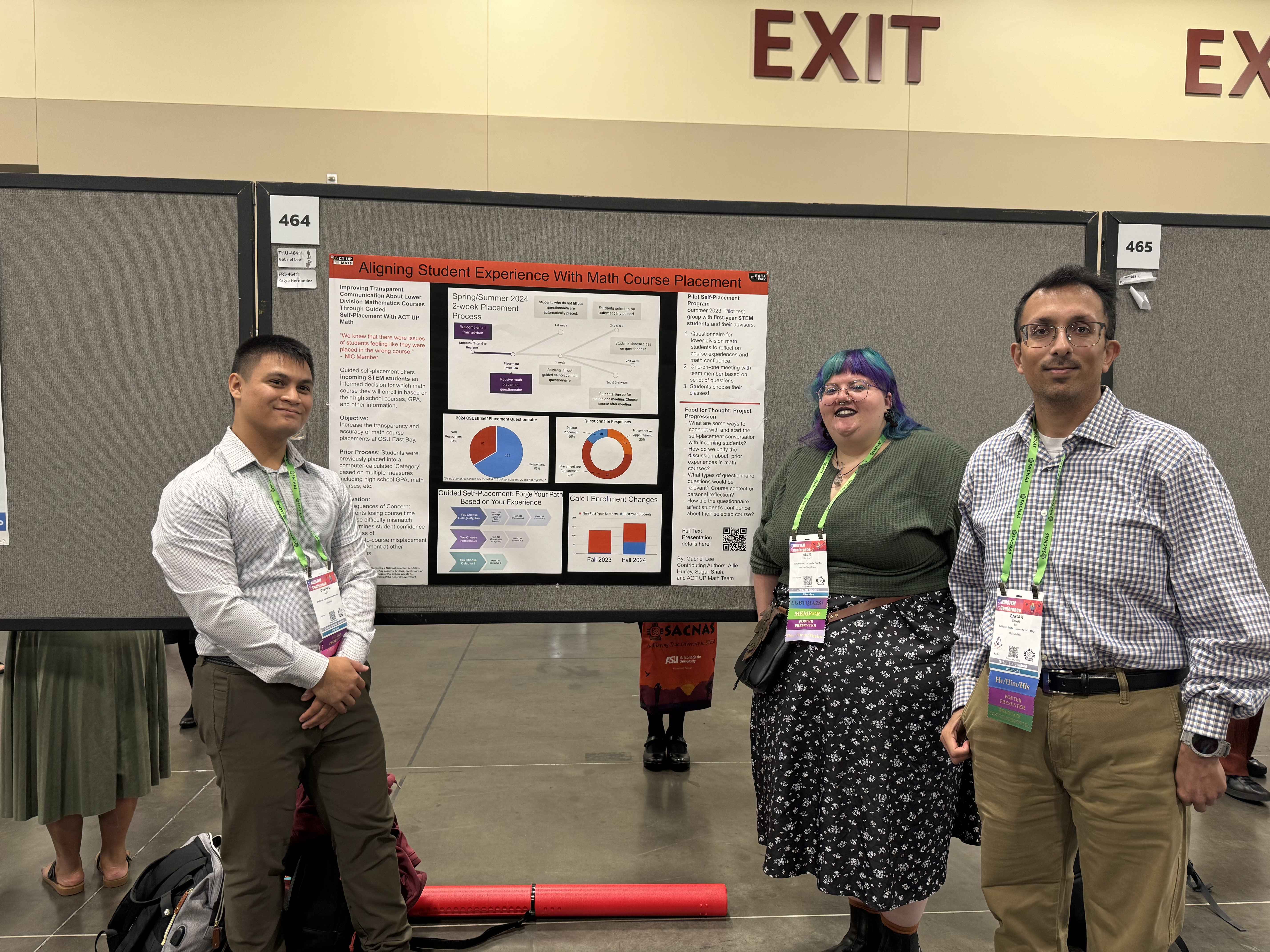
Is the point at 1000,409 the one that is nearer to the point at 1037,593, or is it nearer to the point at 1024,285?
the point at 1024,285

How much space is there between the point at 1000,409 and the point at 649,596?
3.57ft

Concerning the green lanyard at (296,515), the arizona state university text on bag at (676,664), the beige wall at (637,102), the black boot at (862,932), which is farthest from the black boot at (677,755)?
the beige wall at (637,102)

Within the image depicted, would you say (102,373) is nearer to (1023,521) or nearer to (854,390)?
(854,390)

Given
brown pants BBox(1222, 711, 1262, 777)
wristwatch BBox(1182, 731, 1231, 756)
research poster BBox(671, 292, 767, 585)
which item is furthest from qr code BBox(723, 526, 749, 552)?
brown pants BBox(1222, 711, 1262, 777)

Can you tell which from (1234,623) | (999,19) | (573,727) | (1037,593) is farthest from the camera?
(999,19)

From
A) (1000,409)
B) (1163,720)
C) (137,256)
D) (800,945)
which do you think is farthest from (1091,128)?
(137,256)

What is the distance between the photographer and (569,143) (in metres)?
4.19

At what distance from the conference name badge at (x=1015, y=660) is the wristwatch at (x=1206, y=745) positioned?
0.23 meters

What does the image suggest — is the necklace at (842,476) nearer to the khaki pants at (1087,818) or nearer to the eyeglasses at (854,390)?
the eyeglasses at (854,390)

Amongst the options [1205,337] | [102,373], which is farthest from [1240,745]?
[102,373]

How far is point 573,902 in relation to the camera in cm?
216

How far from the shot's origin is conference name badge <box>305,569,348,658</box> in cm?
168

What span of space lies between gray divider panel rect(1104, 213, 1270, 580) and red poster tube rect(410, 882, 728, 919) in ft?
6.02

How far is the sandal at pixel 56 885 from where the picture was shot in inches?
89.2
